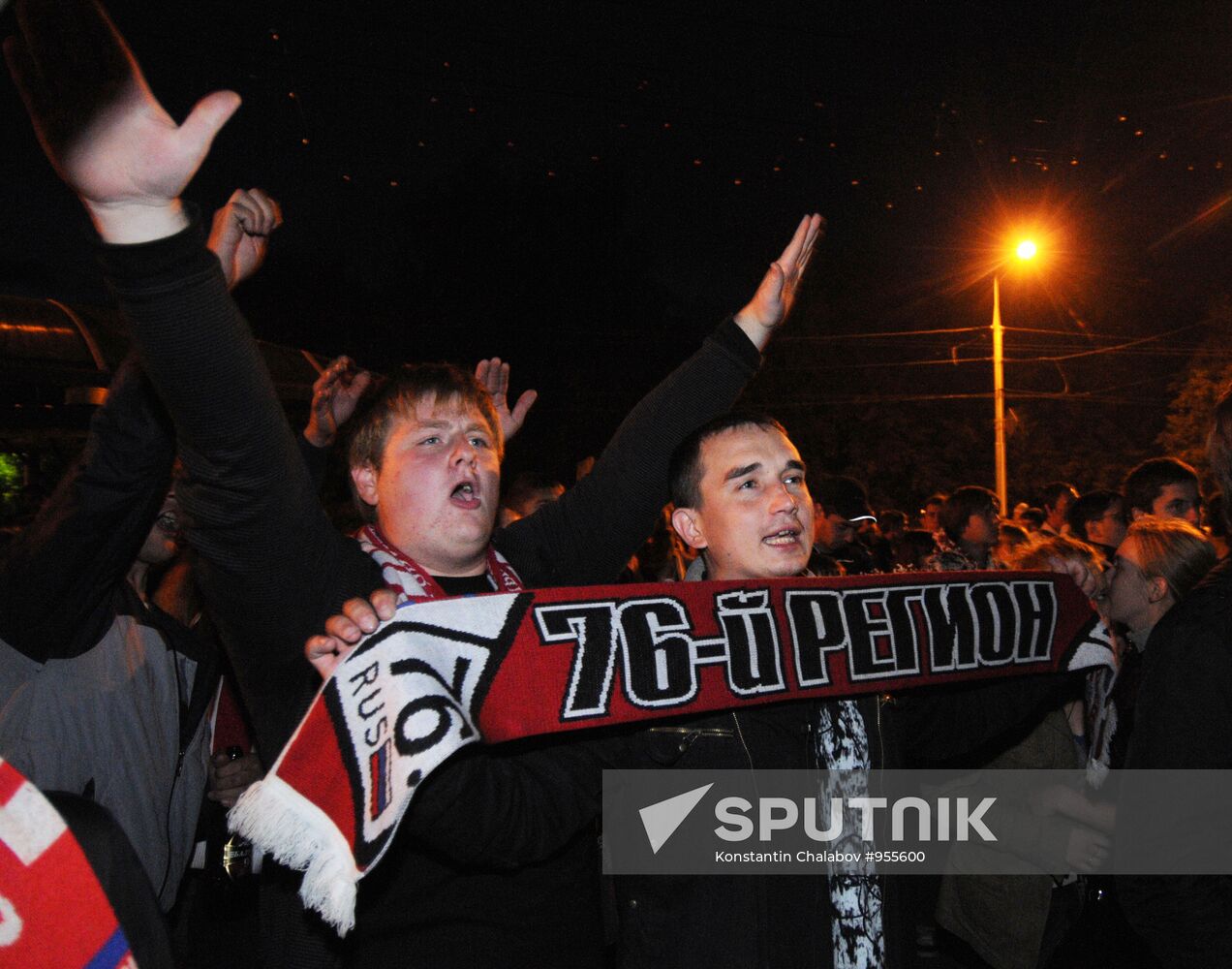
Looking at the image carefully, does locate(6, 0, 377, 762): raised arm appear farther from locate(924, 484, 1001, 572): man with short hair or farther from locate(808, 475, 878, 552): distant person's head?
locate(924, 484, 1001, 572): man with short hair

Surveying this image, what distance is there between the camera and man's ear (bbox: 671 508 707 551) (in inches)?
105

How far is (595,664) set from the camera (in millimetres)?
2066

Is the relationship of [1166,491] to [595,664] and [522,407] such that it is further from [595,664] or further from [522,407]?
[595,664]

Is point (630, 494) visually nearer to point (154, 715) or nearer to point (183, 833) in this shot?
point (154, 715)

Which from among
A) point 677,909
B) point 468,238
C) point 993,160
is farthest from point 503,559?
point 468,238

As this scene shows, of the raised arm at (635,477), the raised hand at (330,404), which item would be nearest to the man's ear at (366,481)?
the raised hand at (330,404)

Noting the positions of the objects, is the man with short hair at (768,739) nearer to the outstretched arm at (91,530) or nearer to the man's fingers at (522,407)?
the man's fingers at (522,407)

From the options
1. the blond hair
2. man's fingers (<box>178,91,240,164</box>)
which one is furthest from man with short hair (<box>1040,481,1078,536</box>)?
man's fingers (<box>178,91,240,164</box>)

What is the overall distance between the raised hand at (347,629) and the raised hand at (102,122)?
710mm

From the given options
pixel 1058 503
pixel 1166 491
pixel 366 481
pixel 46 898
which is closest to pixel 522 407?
pixel 366 481

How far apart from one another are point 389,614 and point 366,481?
83cm

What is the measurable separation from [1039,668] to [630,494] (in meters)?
1.21

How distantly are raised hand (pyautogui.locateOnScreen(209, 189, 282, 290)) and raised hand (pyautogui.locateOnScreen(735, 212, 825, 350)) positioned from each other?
133cm

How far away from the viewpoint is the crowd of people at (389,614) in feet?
4.78
